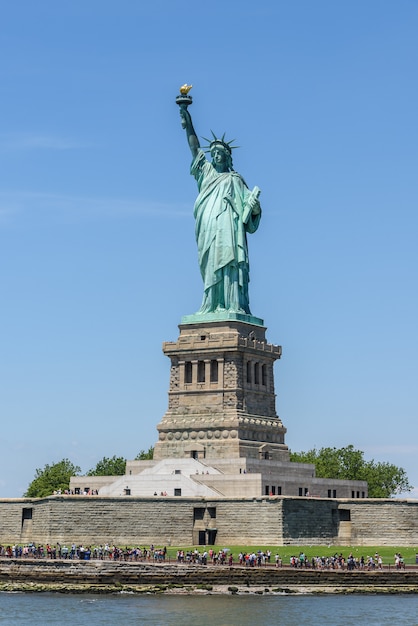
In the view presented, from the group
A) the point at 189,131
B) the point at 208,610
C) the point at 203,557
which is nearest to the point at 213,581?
the point at 203,557

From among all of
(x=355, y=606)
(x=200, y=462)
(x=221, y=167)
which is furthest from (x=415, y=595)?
(x=221, y=167)

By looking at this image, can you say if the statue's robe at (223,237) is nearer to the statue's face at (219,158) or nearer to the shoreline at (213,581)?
the statue's face at (219,158)

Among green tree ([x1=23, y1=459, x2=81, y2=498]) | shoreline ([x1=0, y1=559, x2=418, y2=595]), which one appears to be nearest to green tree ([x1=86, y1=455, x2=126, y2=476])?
green tree ([x1=23, y1=459, x2=81, y2=498])

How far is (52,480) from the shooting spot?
113438mm

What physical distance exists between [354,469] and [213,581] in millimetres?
42176

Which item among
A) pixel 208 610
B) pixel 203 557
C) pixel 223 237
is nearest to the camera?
pixel 208 610

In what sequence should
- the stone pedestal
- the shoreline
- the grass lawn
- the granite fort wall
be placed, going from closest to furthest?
the shoreline < the grass lawn < the granite fort wall < the stone pedestal

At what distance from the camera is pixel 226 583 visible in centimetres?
7481

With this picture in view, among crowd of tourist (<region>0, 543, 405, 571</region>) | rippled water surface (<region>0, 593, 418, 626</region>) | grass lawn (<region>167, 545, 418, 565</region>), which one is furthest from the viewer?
grass lawn (<region>167, 545, 418, 565</region>)

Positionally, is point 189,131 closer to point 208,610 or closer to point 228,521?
point 228,521

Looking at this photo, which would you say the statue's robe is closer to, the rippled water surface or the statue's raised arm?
the statue's raised arm

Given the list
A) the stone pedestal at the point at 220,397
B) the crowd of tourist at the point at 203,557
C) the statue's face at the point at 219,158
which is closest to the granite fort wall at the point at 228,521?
the crowd of tourist at the point at 203,557

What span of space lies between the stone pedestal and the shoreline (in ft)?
58.9

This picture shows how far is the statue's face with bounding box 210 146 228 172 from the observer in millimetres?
99688
